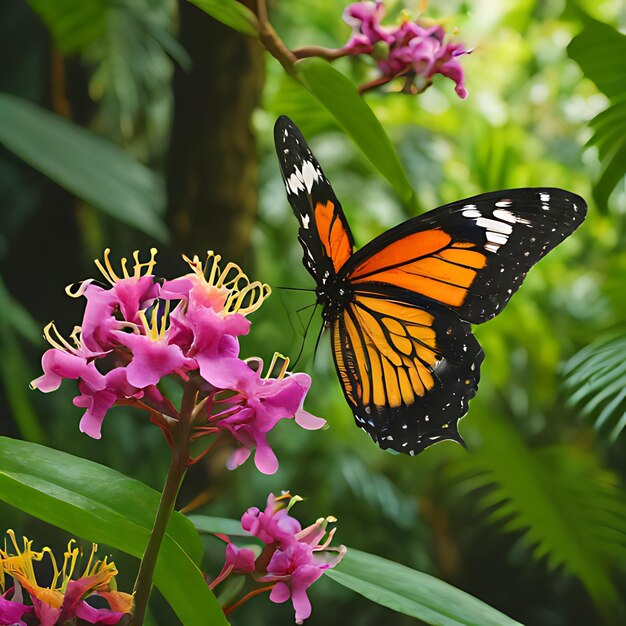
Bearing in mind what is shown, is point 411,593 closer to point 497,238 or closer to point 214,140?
point 497,238

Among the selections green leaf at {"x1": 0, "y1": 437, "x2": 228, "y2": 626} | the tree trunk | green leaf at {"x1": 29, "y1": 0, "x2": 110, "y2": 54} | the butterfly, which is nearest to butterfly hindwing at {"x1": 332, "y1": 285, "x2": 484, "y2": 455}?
the butterfly

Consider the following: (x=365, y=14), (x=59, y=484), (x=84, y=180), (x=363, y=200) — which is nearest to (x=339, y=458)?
(x=363, y=200)

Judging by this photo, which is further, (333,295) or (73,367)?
(333,295)

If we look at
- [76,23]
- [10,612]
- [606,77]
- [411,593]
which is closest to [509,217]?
[606,77]

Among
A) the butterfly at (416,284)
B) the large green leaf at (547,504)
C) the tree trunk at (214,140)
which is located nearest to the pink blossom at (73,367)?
the butterfly at (416,284)

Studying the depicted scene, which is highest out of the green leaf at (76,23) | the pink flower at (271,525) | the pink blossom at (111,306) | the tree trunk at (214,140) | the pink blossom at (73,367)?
the green leaf at (76,23)

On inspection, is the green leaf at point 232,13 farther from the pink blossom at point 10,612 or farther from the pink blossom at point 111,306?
the pink blossom at point 10,612
